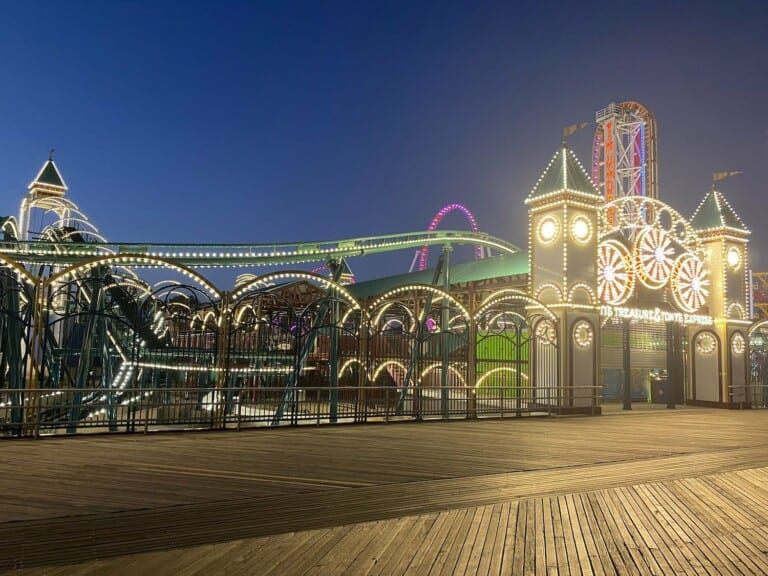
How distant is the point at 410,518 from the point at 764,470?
21.3ft

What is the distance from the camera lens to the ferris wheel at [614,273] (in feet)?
70.6

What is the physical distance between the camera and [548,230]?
2098 cm

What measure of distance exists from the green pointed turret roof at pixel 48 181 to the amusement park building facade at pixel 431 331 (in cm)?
1023

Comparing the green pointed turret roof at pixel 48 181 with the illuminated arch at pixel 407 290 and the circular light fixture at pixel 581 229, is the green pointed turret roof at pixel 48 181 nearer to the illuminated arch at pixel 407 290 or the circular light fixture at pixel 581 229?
the illuminated arch at pixel 407 290

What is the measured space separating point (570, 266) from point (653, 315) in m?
4.86

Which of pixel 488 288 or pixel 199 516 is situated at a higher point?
pixel 488 288

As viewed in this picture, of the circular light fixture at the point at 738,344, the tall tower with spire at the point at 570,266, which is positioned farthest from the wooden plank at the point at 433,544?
the circular light fixture at the point at 738,344

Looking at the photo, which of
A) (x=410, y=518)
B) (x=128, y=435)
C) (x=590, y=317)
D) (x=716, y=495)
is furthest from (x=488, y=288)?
(x=410, y=518)

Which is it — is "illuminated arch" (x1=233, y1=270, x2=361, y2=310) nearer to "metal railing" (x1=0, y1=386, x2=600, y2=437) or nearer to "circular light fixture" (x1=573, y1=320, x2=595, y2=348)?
"metal railing" (x1=0, y1=386, x2=600, y2=437)

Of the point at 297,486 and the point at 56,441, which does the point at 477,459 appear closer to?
the point at 297,486

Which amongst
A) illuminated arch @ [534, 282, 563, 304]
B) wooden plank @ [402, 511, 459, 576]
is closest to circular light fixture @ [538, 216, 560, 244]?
illuminated arch @ [534, 282, 563, 304]

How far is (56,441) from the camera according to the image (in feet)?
36.8

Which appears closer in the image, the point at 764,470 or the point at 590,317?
the point at 764,470

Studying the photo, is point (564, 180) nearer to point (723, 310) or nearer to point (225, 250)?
point (723, 310)
